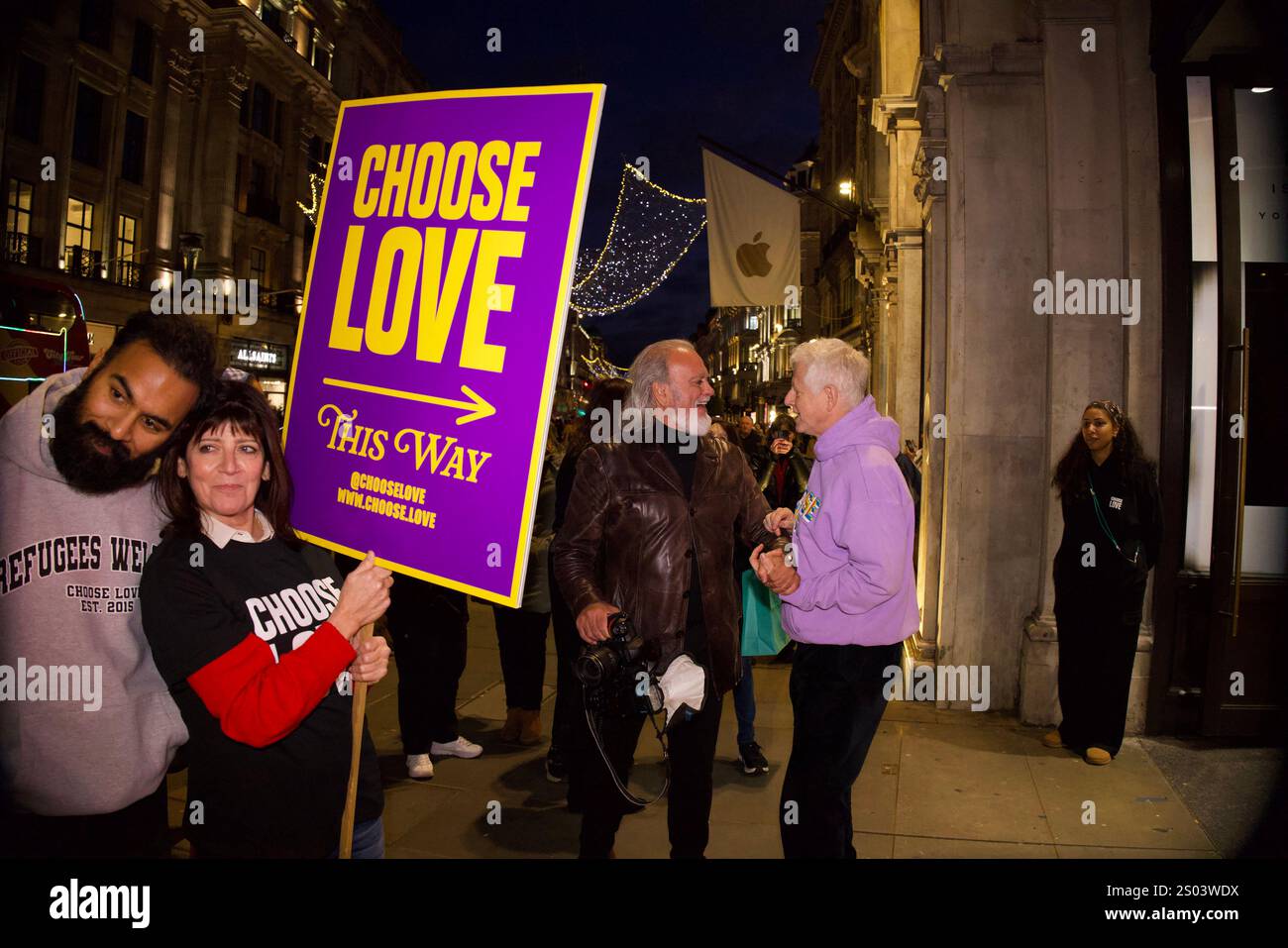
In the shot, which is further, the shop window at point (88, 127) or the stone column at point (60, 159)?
the shop window at point (88, 127)

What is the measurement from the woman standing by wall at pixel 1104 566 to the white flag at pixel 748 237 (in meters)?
4.49

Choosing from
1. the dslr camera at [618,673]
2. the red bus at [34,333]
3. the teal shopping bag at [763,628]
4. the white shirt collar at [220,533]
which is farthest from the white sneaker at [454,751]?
the red bus at [34,333]

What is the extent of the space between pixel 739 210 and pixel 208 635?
821 cm

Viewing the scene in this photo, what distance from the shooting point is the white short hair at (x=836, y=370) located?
9.70 feet

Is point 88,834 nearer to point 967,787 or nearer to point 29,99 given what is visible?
point 967,787

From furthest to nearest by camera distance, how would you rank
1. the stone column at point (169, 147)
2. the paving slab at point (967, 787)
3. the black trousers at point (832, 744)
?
the stone column at point (169, 147)
the paving slab at point (967, 787)
the black trousers at point (832, 744)

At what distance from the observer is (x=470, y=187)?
211 centimetres

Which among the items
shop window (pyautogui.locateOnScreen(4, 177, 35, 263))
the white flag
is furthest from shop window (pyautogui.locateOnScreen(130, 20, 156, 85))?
the white flag

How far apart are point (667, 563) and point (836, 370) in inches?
37.8

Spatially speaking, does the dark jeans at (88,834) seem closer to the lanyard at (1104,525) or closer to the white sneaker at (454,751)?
the white sneaker at (454,751)

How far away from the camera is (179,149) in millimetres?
31078
